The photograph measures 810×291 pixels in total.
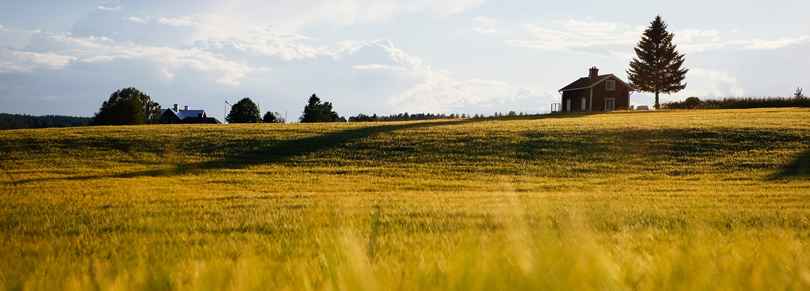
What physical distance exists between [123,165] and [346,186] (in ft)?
46.2

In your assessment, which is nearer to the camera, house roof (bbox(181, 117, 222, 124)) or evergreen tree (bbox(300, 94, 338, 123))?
evergreen tree (bbox(300, 94, 338, 123))

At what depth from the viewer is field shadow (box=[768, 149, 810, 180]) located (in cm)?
1939

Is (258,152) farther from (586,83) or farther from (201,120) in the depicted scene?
(201,120)

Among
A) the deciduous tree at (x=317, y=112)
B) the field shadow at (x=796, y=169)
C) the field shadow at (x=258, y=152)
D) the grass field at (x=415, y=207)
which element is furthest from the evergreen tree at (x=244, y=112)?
the field shadow at (x=796, y=169)

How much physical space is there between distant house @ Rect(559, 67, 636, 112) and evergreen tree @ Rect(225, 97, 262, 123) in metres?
55.4

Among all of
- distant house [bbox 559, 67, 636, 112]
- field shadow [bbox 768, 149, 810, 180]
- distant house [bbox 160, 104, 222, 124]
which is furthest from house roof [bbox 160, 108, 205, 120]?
field shadow [bbox 768, 149, 810, 180]

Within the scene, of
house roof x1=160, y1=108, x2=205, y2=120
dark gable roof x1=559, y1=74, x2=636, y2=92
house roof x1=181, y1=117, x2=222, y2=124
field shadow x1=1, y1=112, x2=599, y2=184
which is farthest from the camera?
house roof x1=160, y1=108, x2=205, y2=120

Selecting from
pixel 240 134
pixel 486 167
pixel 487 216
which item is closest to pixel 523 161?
pixel 486 167

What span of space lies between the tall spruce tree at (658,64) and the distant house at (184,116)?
8657 cm

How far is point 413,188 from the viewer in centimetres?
1744

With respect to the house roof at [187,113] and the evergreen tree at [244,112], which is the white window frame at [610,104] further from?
the house roof at [187,113]

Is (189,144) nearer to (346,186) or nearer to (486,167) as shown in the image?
(346,186)

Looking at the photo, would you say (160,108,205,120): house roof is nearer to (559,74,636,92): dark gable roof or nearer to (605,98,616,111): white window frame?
(559,74,636,92): dark gable roof

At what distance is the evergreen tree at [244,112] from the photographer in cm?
8656
